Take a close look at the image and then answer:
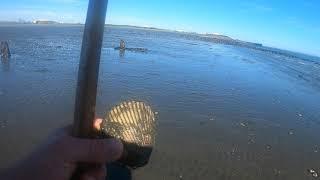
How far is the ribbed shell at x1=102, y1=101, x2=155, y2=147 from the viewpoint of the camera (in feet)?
9.06

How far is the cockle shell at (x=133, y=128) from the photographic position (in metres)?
2.78

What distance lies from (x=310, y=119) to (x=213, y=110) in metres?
3.75

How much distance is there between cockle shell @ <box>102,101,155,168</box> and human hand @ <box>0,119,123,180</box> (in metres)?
0.63

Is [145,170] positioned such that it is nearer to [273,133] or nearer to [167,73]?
[273,133]

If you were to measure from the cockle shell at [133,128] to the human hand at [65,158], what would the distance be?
24.6 inches

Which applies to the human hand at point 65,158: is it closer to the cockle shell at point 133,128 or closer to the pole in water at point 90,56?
the pole in water at point 90,56

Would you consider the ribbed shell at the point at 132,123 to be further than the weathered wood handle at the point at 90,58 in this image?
Yes

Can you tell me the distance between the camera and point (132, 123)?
2.89 m

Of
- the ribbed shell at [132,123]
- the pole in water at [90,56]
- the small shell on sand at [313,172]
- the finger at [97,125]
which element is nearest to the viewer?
the pole in water at [90,56]

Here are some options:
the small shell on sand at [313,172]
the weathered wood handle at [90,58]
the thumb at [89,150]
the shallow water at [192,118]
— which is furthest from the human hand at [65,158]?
A: the small shell on sand at [313,172]

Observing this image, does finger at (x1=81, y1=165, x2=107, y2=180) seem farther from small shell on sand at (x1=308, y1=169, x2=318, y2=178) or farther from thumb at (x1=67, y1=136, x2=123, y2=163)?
small shell on sand at (x1=308, y1=169, x2=318, y2=178)

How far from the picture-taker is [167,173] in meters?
7.39

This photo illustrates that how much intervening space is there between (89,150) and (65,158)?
127 millimetres

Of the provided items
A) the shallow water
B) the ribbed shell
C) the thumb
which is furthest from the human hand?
the shallow water
